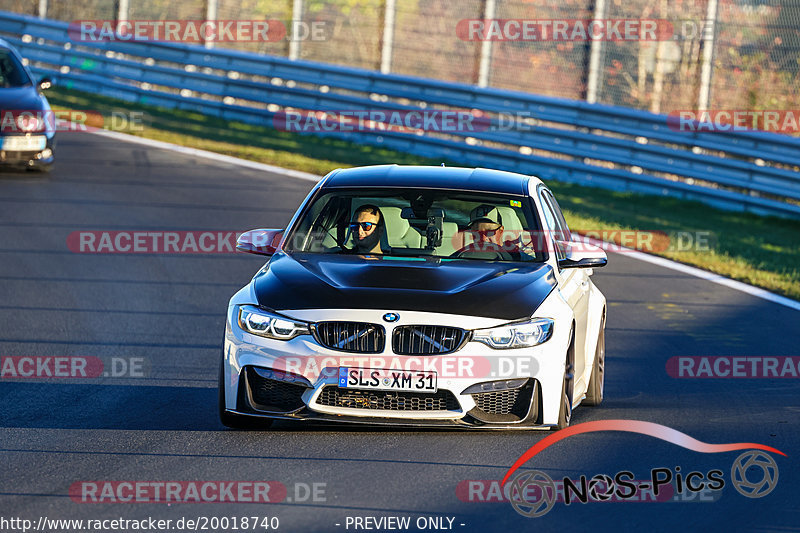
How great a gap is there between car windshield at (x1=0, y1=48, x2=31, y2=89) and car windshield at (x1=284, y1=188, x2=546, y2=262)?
1088 centimetres

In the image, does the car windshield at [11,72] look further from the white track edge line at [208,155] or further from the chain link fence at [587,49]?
the chain link fence at [587,49]

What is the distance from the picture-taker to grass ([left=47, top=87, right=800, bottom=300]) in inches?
603

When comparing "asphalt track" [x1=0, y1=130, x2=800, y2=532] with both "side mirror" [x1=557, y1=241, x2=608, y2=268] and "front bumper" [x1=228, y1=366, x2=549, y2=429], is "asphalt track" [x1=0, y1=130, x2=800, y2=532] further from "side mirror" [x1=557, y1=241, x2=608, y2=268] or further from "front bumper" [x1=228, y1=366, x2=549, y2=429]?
"side mirror" [x1=557, y1=241, x2=608, y2=268]

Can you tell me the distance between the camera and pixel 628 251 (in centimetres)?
1563

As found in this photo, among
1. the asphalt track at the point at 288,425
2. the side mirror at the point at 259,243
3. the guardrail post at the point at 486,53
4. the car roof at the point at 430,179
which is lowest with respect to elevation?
the asphalt track at the point at 288,425

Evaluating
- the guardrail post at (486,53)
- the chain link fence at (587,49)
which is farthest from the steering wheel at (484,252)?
the guardrail post at (486,53)

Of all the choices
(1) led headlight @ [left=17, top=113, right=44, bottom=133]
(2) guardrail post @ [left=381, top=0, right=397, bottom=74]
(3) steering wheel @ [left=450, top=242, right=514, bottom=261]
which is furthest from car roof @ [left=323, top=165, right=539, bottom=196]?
(2) guardrail post @ [left=381, top=0, right=397, bottom=74]

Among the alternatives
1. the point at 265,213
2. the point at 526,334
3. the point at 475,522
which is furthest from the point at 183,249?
the point at 475,522

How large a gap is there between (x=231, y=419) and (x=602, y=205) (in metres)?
12.1

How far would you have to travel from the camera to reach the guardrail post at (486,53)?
69.6 ft

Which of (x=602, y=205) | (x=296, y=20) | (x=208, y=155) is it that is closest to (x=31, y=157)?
(x=208, y=155)

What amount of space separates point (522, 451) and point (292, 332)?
4.40 ft

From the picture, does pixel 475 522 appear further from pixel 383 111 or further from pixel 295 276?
pixel 383 111

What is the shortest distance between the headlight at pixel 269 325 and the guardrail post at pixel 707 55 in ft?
43.7
